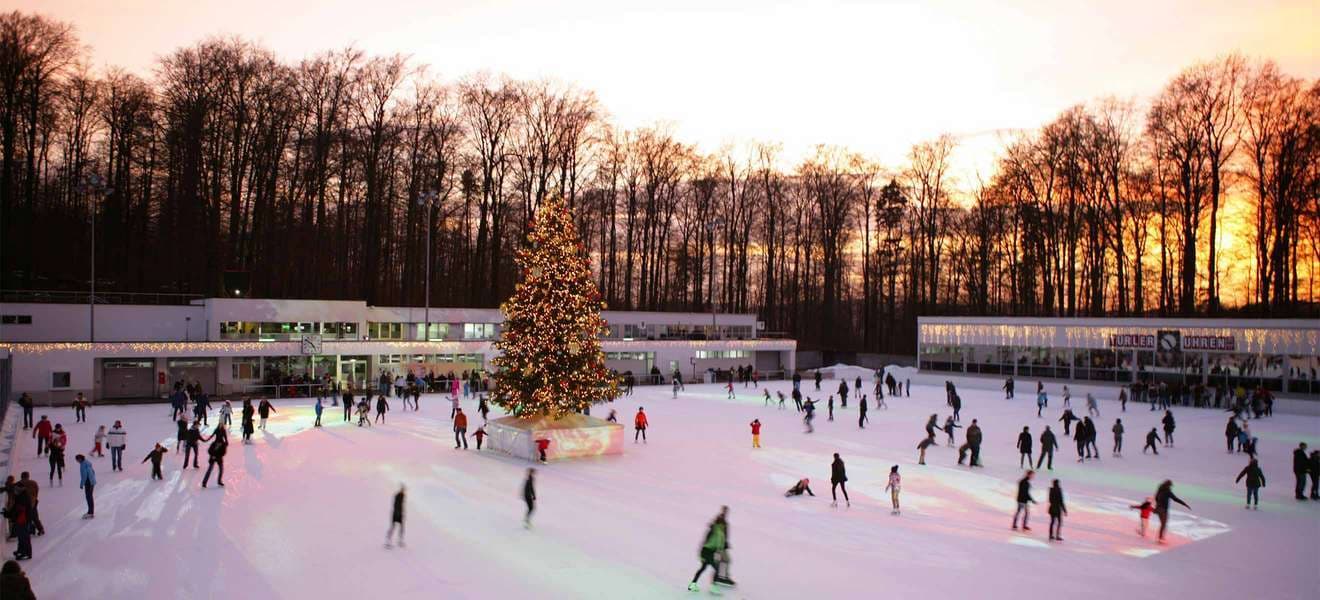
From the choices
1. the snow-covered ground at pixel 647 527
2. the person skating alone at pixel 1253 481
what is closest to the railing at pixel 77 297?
the snow-covered ground at pixel 647 527

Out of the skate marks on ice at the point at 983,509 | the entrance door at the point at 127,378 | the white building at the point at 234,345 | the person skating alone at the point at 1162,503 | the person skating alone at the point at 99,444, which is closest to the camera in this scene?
the person skating alone at the point at 1162,503

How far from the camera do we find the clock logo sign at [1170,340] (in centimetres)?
3734

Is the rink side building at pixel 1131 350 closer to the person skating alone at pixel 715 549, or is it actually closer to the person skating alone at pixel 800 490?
the person skating alone at pixel 800 490

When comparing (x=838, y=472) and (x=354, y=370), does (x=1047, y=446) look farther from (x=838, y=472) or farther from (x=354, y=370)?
(x=354, y=370)

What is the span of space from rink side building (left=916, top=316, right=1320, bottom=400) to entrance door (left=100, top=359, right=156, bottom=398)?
4020 cm

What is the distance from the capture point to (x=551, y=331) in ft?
68.5

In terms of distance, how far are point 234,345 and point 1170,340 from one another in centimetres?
4251

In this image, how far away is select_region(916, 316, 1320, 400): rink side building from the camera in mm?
33719

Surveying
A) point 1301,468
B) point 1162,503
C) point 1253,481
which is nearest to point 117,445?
point 1162,503

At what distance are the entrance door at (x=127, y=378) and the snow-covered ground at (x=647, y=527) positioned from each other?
9993mm

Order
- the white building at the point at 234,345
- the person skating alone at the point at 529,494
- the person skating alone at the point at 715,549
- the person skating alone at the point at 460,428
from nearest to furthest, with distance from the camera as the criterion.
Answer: the person skating alone at the point at 715,549 < the person skating alone at the point at 529,494 < the person skating alone at the point at 460,428 < the white building at the point at 234,345

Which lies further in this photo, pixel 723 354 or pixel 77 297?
pixel 723 354

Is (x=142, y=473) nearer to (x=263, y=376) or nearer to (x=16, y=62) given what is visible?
(x=263, y=376)

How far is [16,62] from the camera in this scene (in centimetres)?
3956
